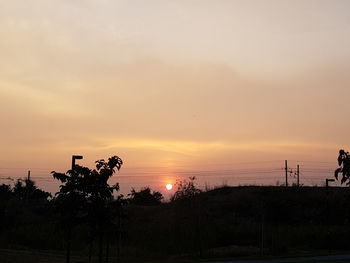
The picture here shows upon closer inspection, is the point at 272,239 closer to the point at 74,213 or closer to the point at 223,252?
the point at 223,252

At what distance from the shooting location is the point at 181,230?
41719 millimetres

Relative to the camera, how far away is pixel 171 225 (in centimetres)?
4472

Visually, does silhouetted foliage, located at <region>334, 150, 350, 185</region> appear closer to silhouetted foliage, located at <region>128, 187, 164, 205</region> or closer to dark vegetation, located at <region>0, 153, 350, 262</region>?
dark vegetation, located at <region>0, 153, 350, 262</region>

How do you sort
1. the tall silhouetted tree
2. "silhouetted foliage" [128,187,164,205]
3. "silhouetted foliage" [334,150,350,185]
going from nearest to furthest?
1. "silhouetted foliage" [334,150,350,185]
2. the tall silhouetted tree
3. "silhouetted foliage" [128,187,164,205]

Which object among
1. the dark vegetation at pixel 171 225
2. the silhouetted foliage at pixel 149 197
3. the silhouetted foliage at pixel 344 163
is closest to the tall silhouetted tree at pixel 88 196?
the dark vegetation at pixel 171 225

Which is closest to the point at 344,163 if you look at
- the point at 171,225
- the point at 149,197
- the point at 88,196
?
the point at 88,196

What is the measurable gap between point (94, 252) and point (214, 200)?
33.7 metres

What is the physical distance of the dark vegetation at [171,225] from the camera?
59.8 ft

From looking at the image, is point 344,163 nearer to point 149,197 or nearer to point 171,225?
point 171,225

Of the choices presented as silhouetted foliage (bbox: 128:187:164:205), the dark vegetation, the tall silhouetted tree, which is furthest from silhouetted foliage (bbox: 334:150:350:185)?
silhouetted foliage (bbox: 128:187:164:205)

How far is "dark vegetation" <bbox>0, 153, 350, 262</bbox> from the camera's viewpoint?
1822cm

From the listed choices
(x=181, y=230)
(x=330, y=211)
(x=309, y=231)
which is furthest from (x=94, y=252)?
(x=330, y=211)

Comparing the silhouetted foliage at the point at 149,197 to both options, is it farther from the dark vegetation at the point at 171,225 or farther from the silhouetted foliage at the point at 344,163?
the silhouetted foliage at the point at 344,163

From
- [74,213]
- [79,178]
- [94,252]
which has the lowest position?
[94,252]
